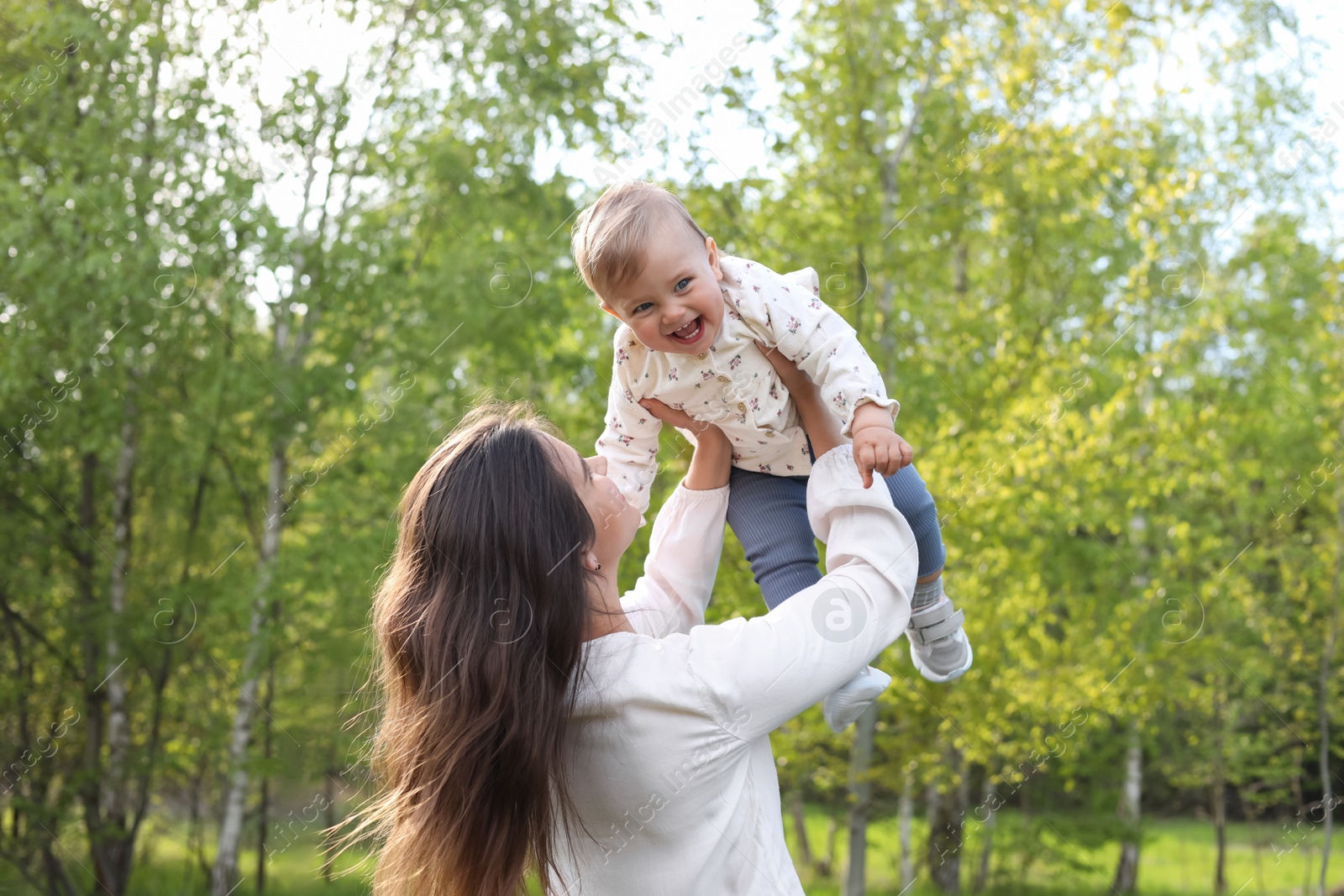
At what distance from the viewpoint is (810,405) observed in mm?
1903

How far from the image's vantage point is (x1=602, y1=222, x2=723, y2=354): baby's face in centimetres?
183

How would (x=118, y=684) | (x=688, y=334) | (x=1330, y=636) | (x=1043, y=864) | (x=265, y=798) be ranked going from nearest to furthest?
1. (x=688, y=334)
2. (x=118, y=684)
3. (x=1330, y=636)
4. (x=265, y=798)
5. (x=1043, y=864)

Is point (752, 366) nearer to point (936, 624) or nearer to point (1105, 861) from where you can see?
point (936, 624)

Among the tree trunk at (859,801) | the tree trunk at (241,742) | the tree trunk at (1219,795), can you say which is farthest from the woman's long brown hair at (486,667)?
the tree trunk at (1219,795)

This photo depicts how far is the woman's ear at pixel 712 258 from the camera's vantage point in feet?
6.38

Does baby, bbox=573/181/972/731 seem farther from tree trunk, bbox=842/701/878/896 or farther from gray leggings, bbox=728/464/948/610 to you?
tree trunk, bbox=842/701/878/896

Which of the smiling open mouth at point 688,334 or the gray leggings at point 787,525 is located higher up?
the smiling open mouth at point 688,334

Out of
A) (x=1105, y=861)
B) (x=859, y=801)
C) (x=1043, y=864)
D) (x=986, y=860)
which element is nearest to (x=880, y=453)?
(x=859, y=801)

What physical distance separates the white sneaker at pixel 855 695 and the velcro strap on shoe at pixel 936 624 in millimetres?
200

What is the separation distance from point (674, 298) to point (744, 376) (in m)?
0.20

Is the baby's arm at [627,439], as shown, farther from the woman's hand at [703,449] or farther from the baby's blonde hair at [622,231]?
the baby's blonde hair at [622,231]

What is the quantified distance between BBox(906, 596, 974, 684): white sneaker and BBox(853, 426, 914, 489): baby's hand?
41cm

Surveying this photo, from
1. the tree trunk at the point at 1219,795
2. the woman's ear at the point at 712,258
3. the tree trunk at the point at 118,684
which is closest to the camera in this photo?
the woman's ear at the point at 712,258

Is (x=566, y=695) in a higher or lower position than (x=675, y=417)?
lower
